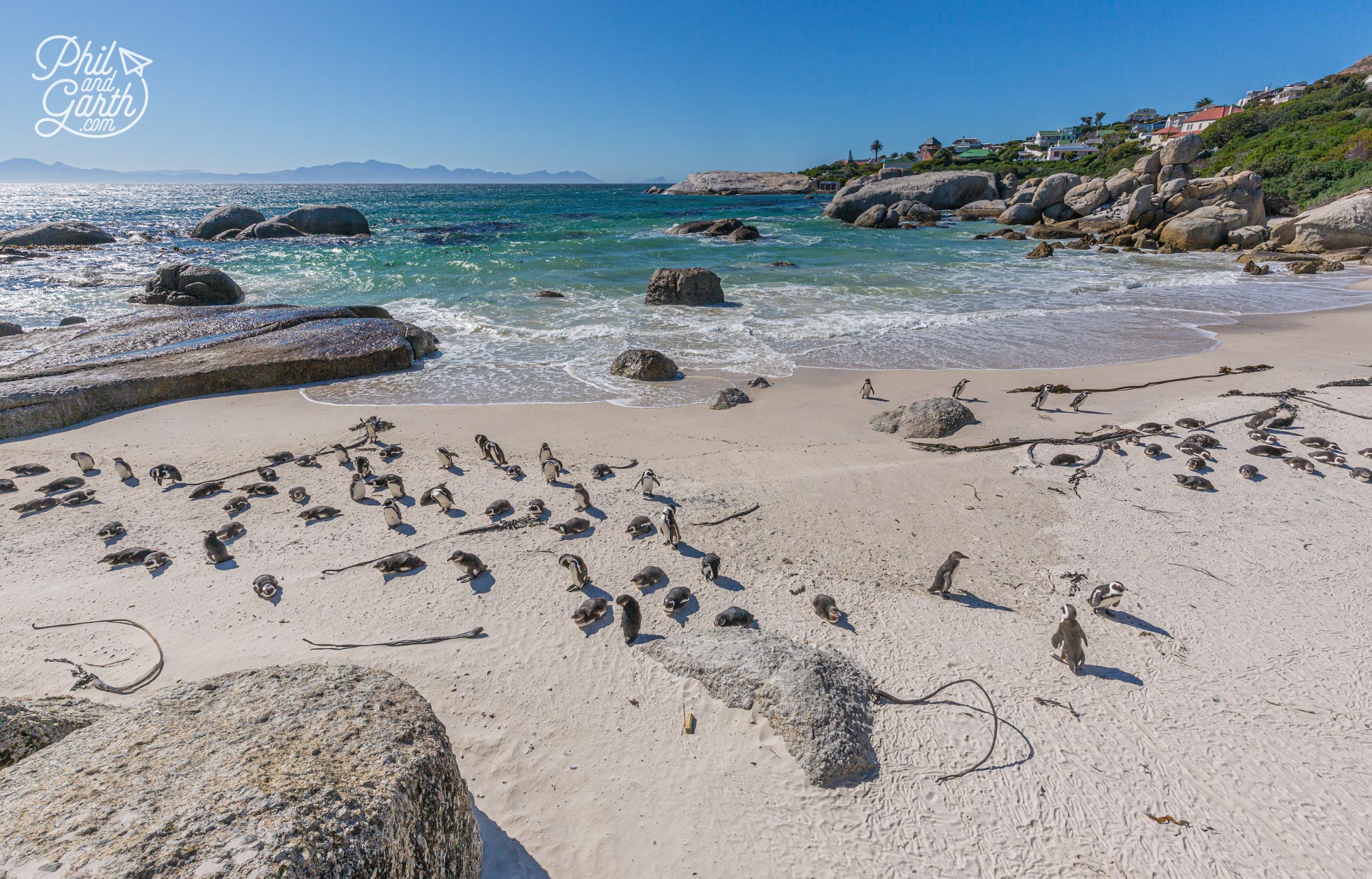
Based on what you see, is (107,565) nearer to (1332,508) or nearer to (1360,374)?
(1332,508)

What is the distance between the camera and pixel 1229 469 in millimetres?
7469

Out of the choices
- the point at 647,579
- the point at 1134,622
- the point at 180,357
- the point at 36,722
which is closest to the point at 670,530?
the point at 647,579

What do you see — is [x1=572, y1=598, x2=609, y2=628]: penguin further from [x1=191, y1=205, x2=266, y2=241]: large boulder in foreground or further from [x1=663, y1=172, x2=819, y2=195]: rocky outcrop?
[x1=663, y1=172, x2=819, y2=195]: rocky outcrop

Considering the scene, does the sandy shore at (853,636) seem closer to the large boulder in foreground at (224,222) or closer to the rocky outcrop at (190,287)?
the rocky outcrop at (190,287)

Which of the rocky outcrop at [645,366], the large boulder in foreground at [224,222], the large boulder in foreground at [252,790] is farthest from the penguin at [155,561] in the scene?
the large boulder in foreground at [224,222]

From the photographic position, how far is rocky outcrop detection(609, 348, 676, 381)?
40.6 feet

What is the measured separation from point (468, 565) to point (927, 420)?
694cm

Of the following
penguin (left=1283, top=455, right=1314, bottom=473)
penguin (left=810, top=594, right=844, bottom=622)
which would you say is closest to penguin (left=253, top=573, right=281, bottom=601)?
penguin (left=810, top=594, right=844, bottom=622)

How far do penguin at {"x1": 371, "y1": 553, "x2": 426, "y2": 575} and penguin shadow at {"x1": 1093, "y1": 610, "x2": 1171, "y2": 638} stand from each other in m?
6.20

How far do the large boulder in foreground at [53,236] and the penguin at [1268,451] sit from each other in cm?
5449

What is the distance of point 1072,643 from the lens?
4473 millimetres

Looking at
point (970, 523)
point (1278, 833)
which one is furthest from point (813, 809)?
point (970, 523)

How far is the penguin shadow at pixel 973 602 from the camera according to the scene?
522 cm

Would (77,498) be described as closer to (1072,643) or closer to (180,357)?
(180,357)
